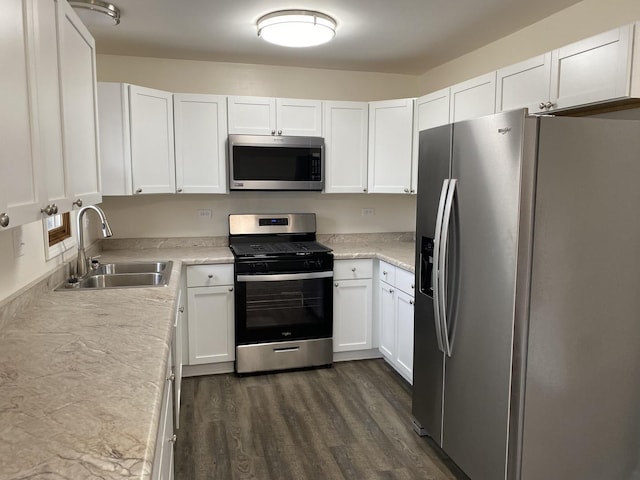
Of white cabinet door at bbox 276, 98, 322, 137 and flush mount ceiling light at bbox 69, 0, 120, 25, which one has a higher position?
flush mount ceiling light at bbox 69, 0, 120, 25

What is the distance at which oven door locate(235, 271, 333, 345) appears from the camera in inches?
136

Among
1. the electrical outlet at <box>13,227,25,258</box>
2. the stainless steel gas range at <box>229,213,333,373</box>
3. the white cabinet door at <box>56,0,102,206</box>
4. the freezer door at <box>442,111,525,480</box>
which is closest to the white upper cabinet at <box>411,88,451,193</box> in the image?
the stainless steel gas range at <box>229,213,333,373</box>

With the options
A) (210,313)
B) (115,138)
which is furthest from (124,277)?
(115,138)

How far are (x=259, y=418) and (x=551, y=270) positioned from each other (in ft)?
6.28

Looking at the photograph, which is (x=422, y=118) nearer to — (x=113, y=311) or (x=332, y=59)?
(x=332, y=59)

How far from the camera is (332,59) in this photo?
375 centimetres

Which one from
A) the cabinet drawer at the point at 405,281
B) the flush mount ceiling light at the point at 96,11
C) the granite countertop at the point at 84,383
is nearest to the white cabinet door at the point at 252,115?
the flush mount ceiling light at the point at 96,11

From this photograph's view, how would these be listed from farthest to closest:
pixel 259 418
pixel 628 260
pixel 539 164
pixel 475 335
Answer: pixel 259 418
pixel 475 335
pixel 628 260
pixel 539 164

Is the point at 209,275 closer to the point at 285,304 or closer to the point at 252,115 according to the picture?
the point at 285,304

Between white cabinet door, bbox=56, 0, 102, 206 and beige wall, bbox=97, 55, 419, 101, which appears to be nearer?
white cabinet door, bbox=56, 0, 102, 206

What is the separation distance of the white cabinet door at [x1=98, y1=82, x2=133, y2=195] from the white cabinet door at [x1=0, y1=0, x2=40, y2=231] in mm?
1969

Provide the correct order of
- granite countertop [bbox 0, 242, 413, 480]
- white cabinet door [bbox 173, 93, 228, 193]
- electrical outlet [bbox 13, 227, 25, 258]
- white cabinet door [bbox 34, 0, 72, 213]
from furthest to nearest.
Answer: white cabinet door [bbox 173, 93, 228, 193] < electrical outlet [bbox 13, 227, 25, 258] < white cabinet door [bbox 34, 0, 72, 213] < granite countertop [bbox 0, 242, 413, 480]

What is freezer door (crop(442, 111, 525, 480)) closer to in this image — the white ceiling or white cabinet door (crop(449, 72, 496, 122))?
white cabinet door (crop(449, 72, 496, 122))

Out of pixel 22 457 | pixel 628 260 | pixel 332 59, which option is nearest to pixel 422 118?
pixel 332 59
